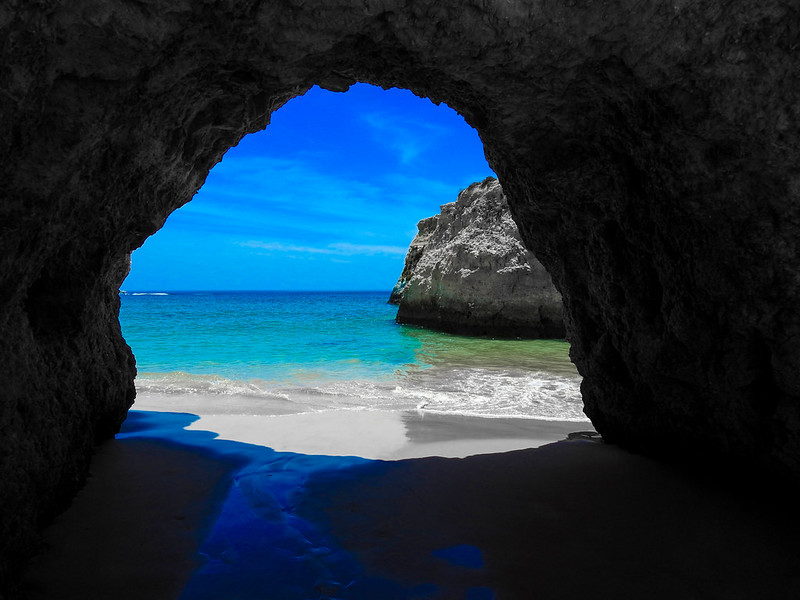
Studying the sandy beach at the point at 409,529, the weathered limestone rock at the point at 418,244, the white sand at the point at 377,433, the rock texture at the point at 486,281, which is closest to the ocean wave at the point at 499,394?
the white sand at the point at 377,433

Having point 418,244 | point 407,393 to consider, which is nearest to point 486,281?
point 418,244

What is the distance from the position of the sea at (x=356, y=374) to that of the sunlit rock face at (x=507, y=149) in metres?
3.54

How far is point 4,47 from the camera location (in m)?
2.07

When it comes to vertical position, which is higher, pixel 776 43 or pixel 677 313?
pixel 776 43

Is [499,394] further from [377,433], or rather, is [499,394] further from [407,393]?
[377,433]

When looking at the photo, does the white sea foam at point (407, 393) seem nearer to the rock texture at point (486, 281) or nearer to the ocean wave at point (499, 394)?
the ocean wave at point (499, 394)

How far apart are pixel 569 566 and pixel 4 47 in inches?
156

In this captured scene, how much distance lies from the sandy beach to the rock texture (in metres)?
16.6

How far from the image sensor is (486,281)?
72.6 ft

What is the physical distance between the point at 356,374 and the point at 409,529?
305 inches

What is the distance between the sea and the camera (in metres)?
7.88

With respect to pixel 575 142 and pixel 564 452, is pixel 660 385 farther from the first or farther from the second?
pixel 575 142

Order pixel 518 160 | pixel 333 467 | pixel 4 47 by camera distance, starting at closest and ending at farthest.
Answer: pixel 4 47 < pixel 518 160 < pixel 333 467

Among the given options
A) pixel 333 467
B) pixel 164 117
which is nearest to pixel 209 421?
pixel 333 467
